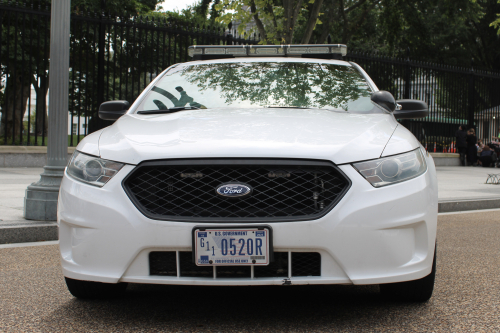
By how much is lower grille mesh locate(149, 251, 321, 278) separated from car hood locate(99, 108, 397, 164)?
482 millimetres

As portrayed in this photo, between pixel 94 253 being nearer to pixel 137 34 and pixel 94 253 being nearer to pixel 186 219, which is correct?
pixel 186 219

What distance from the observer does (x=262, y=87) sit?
14.0ft

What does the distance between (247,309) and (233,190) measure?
0.86m

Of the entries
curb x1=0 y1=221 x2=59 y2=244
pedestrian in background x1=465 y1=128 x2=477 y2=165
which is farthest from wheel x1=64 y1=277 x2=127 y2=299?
pedestrian in background x1=465 y1=128 x2=477 y2=165

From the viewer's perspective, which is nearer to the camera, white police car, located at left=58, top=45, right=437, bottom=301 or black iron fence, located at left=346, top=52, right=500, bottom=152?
white police car, located at left=58, top=45, right=437, bottom=301

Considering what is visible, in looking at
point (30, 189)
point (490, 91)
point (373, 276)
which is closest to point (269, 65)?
point (373, 276)

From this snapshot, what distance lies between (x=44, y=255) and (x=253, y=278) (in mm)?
2900

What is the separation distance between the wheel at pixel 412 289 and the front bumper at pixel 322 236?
0.91ft

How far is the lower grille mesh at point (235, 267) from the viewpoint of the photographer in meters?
2.87

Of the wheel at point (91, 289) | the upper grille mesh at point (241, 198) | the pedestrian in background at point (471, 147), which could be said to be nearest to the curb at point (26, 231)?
the wheel at point (91, 289)

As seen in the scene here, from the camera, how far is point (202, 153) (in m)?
2.88

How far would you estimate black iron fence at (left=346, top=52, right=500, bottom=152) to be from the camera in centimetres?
1862

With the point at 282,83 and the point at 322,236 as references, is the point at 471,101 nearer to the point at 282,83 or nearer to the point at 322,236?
the point at 282,83

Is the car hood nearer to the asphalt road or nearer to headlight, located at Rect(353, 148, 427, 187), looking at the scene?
headlight, located at Rect(353, 148, 427, 187)
